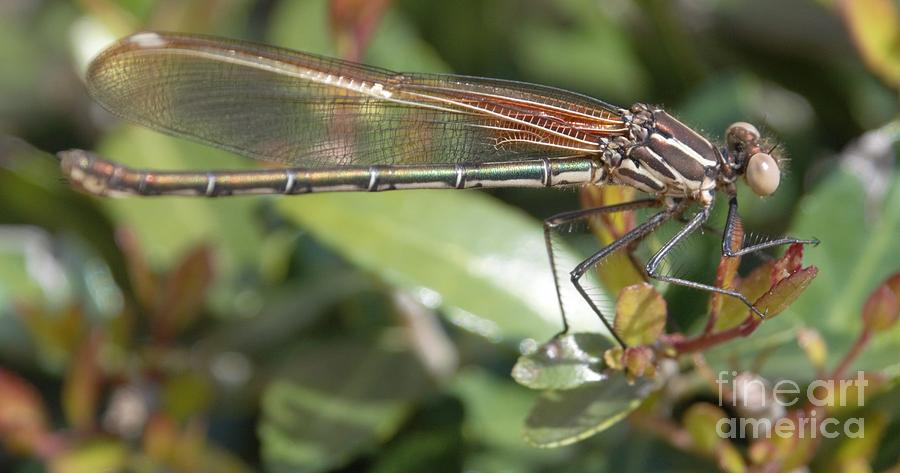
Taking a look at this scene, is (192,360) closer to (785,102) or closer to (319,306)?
(319,306)

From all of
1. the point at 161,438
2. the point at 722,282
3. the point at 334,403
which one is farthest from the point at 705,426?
the point at 161,438

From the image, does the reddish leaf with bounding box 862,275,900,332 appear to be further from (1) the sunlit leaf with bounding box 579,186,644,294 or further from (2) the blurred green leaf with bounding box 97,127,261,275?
(2) the blurred green leaf with bounding box 97,127,261,275

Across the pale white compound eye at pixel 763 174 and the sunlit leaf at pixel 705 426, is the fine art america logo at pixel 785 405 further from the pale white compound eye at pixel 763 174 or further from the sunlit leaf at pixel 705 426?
the pale white compound eye at pixel 763 174

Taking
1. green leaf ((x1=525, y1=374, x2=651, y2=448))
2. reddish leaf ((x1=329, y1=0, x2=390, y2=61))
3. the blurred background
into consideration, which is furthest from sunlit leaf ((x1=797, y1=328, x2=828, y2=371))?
reddish leaf ((x1=329, y1=0, x2=390, y2=61))

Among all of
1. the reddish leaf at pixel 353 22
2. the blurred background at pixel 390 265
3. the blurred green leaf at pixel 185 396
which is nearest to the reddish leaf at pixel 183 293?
the blurred background at pixel 390 265

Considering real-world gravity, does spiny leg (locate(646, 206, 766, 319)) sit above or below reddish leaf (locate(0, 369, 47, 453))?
above
